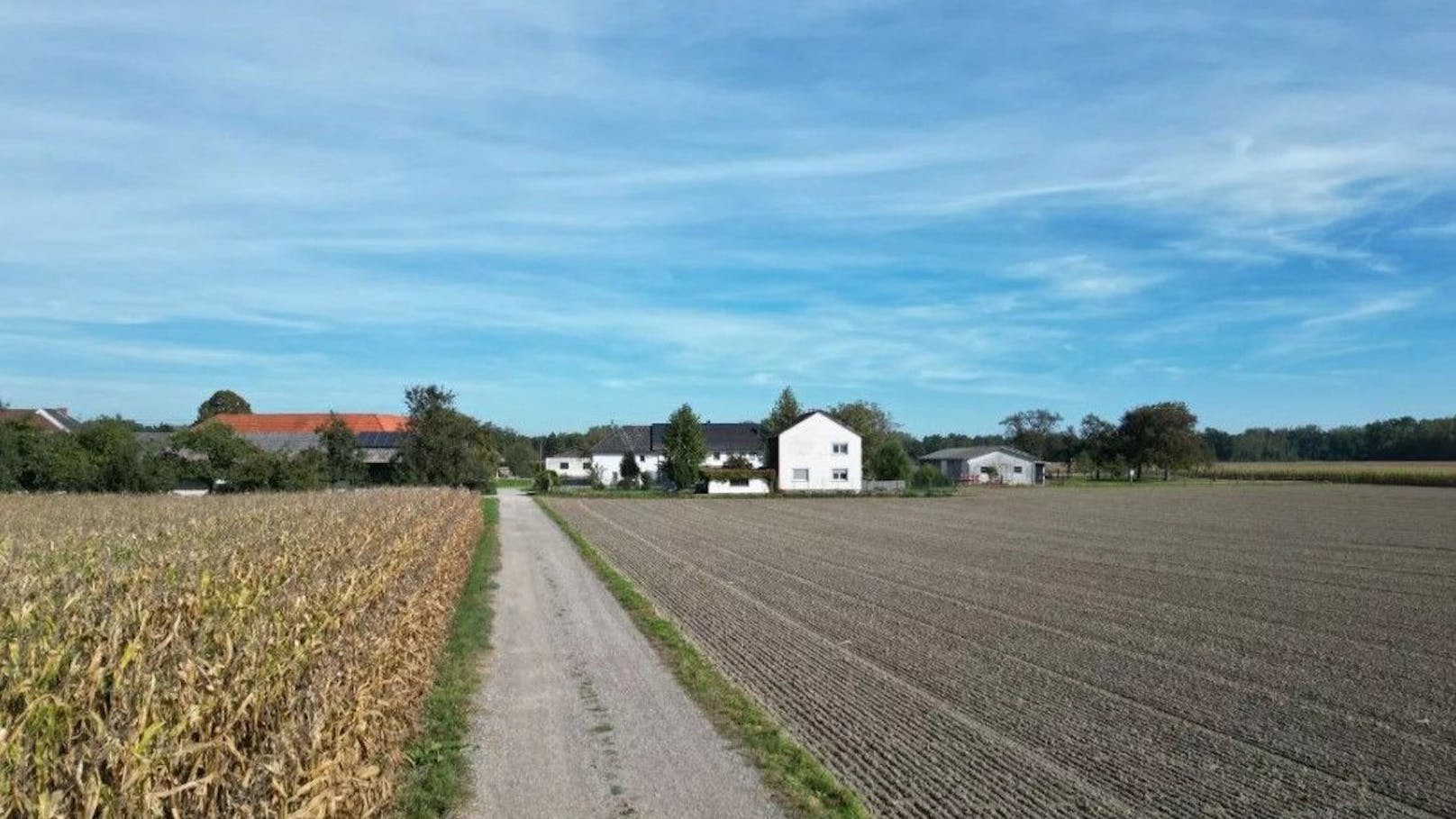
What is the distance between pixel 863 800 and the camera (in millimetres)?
7992

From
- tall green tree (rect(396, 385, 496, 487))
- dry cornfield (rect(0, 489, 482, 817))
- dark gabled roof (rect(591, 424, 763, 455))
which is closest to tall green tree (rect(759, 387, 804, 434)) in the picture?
dark gabled roof (rect(591, 424, 763, 455))

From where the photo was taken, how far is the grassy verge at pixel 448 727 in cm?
795

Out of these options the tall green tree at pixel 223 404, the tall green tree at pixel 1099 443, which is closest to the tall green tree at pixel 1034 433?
the tall green tree at pixel 1099 443

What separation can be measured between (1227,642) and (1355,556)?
17.6 m

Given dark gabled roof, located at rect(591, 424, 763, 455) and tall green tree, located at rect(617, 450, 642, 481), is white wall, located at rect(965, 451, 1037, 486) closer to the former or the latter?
dark gabled roof, located at rect(591, 424, 763, 455)

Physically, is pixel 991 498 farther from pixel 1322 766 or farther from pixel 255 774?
pixel 255 774

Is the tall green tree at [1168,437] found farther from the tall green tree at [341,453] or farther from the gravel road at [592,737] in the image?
the gravel road at [592,737]

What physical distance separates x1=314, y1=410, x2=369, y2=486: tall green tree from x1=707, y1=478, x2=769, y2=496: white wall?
28.3 m

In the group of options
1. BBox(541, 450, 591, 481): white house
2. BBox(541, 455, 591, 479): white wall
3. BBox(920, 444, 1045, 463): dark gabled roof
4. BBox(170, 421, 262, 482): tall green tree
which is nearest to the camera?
BBox(170, 421, 262, 482): tall green tree

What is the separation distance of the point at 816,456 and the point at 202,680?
80.2m

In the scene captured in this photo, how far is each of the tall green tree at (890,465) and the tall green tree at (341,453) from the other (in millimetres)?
42902

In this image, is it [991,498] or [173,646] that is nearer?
[173,646]

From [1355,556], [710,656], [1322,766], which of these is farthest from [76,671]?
[1355,556]

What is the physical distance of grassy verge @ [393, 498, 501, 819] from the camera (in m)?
7.95
